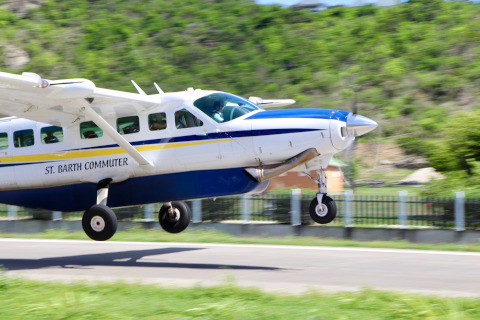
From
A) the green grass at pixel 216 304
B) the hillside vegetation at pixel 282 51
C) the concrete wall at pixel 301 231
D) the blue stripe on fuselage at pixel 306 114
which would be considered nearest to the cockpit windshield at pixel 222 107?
the blue stripe on fuselage at pixel 306 114

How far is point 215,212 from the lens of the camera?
22.8 m

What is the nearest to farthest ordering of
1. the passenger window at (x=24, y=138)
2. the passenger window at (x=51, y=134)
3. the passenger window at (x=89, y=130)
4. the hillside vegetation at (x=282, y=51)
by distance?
the passenger window at (x=89, y=130) → the passenger window at (x=51, y=134) → the passenger window at (x=24, y=138) → the hillside vegetation at (x=282, y=51)

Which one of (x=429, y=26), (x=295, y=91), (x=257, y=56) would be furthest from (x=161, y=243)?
(x=429, y=26)

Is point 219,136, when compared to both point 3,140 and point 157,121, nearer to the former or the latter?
point 157,121

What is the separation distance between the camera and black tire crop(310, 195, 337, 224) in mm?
13513

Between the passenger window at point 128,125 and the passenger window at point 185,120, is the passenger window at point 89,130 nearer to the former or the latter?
the passenger window at point 128,125

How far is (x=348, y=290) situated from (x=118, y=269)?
5331 mm

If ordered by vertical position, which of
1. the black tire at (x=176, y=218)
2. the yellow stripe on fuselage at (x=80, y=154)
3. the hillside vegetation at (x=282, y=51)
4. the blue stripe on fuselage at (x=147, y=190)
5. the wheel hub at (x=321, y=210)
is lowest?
the black tire at (x=176, y=218)

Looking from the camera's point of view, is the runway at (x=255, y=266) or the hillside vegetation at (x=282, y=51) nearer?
the runway at (x=255, y=266)

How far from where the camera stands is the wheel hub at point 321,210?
533 inches

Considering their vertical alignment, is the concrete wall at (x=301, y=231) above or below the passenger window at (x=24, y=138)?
below

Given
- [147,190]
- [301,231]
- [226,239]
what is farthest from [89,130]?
[301,231]

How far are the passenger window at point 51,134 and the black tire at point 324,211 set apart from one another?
18.0 feet

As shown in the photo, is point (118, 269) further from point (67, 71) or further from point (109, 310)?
point (67, 71)
